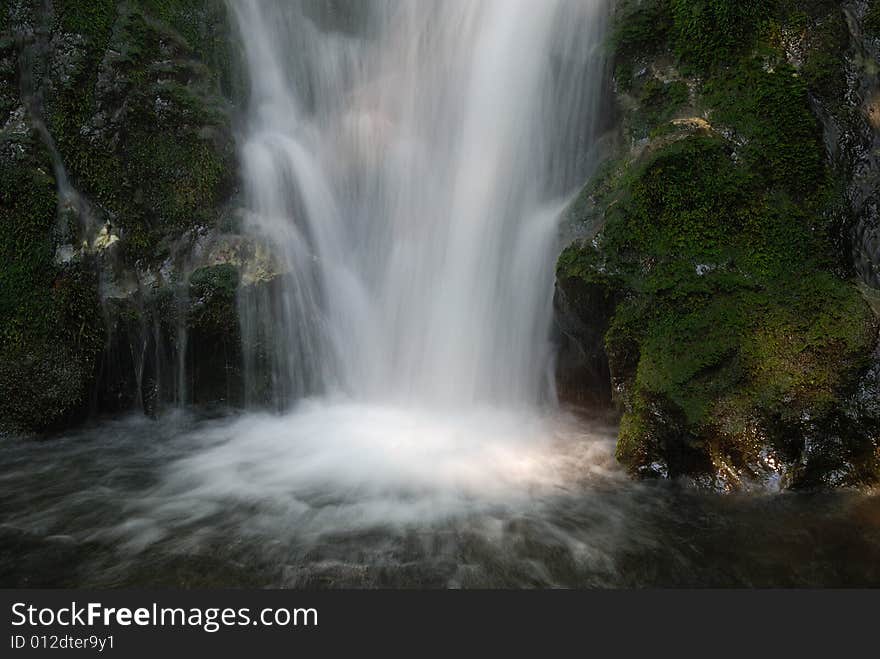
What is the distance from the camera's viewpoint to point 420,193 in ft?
28.5

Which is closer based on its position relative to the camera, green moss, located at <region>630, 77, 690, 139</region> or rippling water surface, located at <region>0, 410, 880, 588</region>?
rippling water surface, located at <region>0, 410, 880, 588</region>

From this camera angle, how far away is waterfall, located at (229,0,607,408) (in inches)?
293

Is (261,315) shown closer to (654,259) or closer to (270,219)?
(270,219)

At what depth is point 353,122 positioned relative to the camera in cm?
927

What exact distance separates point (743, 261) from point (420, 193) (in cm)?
458

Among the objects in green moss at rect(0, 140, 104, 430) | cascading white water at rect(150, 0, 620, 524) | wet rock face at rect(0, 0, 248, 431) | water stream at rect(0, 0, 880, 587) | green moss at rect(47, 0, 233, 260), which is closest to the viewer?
water stream at rect(0, 0, 880, 587)

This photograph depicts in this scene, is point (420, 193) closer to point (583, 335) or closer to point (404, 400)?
point (404, 400)

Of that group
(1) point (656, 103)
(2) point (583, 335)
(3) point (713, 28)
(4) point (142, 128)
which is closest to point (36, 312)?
(4) point (142, 128)

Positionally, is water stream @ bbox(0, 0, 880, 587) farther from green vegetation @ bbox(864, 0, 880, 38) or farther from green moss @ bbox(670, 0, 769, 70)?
green vegetation @ bbox(864, 0, 880, 38)

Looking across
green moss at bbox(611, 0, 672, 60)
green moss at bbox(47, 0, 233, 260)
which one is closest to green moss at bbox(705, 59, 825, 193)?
green moss at bbox(611, 0, 672, 60)

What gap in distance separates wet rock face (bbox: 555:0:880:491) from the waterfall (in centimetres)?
105

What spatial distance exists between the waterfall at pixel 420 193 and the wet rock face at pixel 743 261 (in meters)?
A: 1.05

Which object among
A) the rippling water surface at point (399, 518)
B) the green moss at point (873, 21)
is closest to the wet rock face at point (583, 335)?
the rippling water surface at point (399, 518)

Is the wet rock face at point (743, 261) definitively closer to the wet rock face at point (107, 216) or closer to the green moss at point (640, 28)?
the green moss at point (640, 28)
